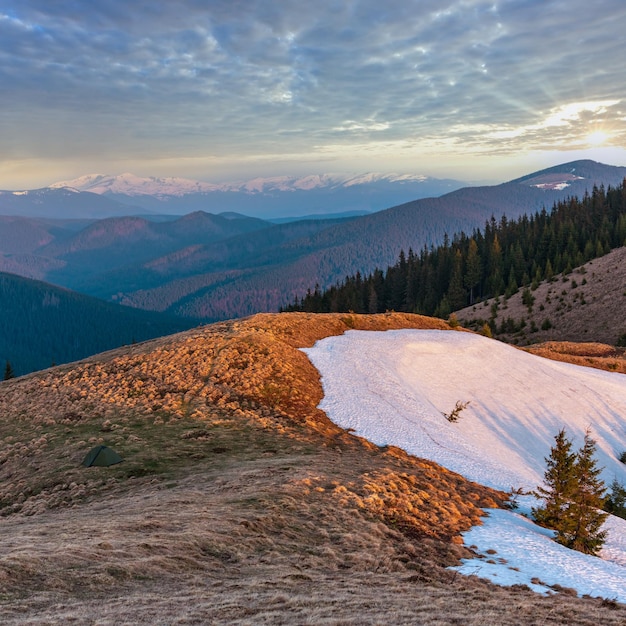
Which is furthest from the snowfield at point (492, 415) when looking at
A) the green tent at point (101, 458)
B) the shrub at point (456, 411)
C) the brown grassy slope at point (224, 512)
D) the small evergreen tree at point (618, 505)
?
the green tent at point (101, 458)

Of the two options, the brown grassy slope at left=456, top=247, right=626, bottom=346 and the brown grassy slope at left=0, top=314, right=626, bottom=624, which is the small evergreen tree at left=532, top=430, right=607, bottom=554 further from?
the brown grassy slope at left=456, top=247, right=626, bottom=346

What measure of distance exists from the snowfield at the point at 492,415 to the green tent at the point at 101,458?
11.8m

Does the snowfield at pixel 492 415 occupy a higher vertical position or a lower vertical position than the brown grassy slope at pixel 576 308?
lower

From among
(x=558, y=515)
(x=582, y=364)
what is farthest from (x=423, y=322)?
(x=558, y=515)

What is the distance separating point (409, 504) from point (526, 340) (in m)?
66.7

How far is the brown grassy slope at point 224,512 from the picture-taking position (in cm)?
994

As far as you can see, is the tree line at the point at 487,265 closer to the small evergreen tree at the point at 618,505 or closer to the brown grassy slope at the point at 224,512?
the small evergreen tree at the point at 618,505

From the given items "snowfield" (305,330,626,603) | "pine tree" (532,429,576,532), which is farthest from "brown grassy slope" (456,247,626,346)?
"pine tree" (532,429,576,532)

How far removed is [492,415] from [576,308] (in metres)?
57.6

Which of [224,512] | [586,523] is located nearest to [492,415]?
[586,523]

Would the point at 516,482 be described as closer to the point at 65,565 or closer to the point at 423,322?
the point at 65,565

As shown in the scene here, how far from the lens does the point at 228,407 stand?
27.9 meters

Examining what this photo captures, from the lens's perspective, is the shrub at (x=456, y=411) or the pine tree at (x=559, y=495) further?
the shrub at (x=456, y=411)

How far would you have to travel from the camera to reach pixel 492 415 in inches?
1344
